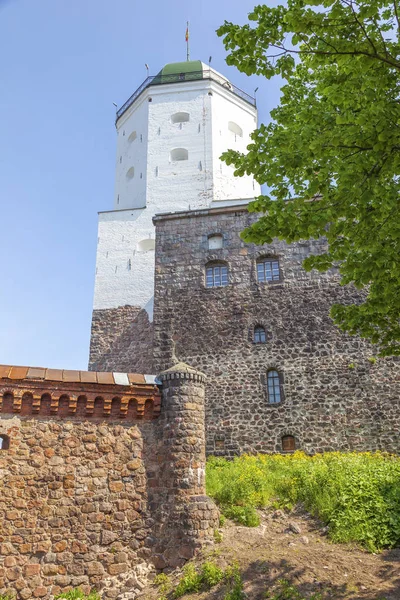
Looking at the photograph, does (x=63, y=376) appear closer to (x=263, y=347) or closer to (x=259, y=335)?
(x=263, y=347)

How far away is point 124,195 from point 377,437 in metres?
17.2

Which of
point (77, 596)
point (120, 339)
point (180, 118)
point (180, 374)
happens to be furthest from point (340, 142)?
point (180, 118)

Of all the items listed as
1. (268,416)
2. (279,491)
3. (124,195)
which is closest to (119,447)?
(279,491)

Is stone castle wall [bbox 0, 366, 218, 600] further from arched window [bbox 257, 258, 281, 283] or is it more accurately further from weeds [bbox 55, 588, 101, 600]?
arched window [bbox 257, 258, 281, 283]

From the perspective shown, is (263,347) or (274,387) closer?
(274,387)

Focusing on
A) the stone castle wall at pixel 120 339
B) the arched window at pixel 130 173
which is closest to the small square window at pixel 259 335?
the stone castle wall at pixel 120 339

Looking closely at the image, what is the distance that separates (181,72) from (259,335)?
16.9 metres

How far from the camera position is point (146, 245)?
2414 cm

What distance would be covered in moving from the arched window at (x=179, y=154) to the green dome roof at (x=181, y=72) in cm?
409

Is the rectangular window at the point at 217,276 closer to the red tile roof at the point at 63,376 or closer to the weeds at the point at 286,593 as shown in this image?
the red tile roof at the point at 63,376

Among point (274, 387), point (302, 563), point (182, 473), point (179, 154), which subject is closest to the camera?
point (302, 563)

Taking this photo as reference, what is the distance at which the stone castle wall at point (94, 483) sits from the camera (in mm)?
8289

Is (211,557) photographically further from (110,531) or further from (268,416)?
(268,416)

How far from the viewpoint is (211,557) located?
27.2 ft
